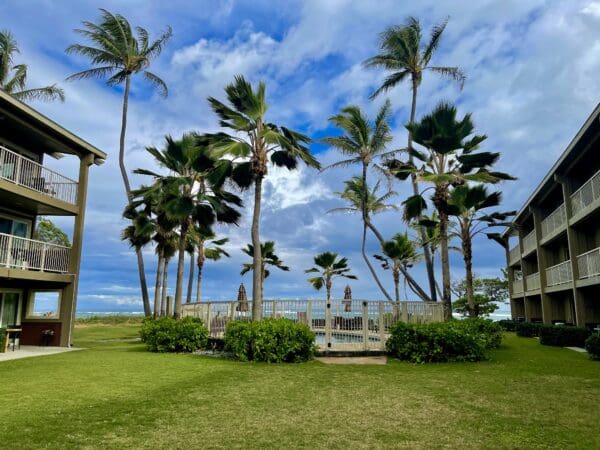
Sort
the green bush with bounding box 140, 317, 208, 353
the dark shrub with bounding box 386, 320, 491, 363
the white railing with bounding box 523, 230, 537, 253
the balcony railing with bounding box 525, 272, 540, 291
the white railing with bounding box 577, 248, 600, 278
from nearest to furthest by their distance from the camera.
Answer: the dark shrub with bounding box 386, 320, 491, 363
the green bush with bounding box 140, 317, 208, 353
the white railing with bounding box 577, 248, 600, 278
the balcony railing with bounding box 525, 272, 540, 291
the white railing with bounding box 523, 230, 537, 253

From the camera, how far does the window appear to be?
61.6ft

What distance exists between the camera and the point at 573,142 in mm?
16031

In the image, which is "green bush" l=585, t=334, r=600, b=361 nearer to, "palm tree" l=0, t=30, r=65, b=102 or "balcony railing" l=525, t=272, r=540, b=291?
"balcony railing" l=525, t=272, r=540, b=291

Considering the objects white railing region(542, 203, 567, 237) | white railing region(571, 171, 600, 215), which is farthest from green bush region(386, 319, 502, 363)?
white railing region(542, 203, 567, 237)

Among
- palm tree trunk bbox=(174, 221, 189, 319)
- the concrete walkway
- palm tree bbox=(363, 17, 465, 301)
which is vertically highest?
palm tree bbox=(363, 17, 465, 301)

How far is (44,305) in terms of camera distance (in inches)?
768

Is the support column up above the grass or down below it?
above

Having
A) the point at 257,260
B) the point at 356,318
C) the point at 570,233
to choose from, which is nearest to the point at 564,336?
the point at 570,233

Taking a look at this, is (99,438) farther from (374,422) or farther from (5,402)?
(374,422)

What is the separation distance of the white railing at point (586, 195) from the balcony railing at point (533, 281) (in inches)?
307

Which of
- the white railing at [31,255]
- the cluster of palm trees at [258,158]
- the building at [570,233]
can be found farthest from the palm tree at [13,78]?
the building at [570,233]

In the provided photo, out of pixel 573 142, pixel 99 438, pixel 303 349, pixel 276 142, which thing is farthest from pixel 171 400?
pixel 573 142

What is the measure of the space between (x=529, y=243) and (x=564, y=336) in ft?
34.8

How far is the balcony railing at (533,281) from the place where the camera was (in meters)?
25.5
